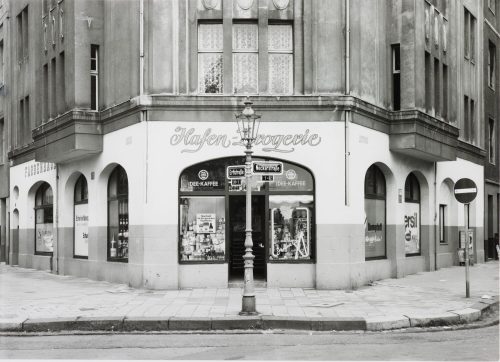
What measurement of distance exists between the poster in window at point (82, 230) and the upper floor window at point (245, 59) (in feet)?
23.7

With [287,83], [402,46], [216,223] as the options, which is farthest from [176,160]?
[402,46]

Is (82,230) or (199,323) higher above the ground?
(82,230)

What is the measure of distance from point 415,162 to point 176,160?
908cm

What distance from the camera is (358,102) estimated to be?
19.6 m

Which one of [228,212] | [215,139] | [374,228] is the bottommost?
[374,228]

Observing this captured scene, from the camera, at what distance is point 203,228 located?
19.4m

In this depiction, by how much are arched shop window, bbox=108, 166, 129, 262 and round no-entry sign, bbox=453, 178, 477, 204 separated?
378 inches

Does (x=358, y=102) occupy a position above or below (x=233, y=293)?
above

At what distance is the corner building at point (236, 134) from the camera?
19.2 metres

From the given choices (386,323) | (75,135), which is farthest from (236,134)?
(386,323)

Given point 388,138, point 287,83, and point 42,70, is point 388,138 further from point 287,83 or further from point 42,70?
point 42,70

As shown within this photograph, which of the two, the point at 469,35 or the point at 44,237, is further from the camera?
the point at 469,35

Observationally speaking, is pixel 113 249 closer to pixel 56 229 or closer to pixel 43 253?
pixel 56 229

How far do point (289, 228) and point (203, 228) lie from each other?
94.3 inches
